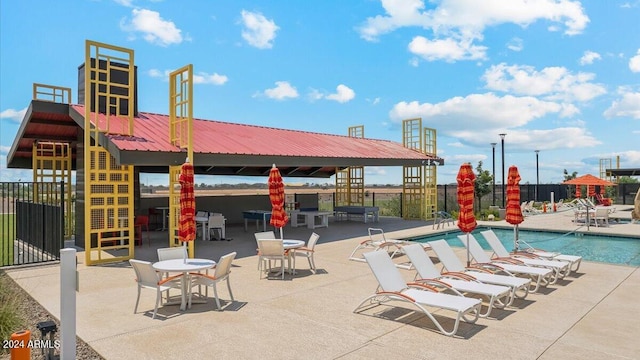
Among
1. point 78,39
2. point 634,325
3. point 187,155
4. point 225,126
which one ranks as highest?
point 78,39

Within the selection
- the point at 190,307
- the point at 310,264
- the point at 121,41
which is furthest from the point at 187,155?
the point at 190,307

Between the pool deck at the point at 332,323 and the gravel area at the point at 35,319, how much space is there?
92 mm

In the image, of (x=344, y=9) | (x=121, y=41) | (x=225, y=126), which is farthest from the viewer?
(x=225, y=126)

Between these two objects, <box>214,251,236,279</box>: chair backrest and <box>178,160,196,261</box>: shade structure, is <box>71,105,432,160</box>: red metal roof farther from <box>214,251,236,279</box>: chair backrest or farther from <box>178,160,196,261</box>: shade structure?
<box>214,251,236,279</box>: chair backrest

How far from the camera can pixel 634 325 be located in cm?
553

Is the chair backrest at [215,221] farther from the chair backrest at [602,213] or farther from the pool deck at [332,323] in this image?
the chair backrest at [602,213]

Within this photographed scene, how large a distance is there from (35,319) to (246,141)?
8.85 metres

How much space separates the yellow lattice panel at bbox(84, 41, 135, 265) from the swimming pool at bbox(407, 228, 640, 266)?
8930 mm

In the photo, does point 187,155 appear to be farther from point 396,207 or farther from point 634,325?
point 396,207

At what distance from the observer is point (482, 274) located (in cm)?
707

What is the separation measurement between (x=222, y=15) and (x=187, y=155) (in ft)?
11.2

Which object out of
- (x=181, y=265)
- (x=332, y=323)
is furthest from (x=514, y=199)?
(x=181, y=265)

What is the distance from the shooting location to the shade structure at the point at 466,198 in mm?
8500

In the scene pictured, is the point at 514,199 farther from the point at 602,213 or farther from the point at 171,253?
the point at 602,213
